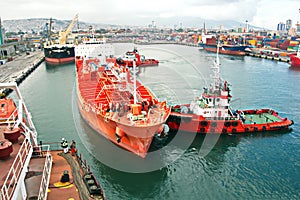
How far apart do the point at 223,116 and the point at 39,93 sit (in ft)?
89.4

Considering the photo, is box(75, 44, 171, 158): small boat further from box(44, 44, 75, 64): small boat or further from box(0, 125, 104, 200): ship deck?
box(44, 44, 75, 64): small boat

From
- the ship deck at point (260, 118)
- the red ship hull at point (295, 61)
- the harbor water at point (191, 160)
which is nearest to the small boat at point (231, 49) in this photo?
the red ship hull at point (295, 61)

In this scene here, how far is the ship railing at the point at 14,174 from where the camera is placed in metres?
6.71

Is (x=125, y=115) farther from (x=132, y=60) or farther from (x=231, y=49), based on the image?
(x=231, y=49)

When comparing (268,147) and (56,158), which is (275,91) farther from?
(56,158)

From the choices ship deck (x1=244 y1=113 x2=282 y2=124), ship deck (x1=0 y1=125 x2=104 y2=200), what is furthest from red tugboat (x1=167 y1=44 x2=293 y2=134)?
ship deck (x1=0 y1=125 x2=104 y2=200)

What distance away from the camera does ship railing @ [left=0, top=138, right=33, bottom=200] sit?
671cm

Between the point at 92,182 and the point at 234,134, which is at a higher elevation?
the point at 92,182

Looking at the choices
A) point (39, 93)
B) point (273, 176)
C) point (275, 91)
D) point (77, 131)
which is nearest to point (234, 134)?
point (273, 176)

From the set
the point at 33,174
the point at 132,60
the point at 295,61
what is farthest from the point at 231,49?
the point at 33,174

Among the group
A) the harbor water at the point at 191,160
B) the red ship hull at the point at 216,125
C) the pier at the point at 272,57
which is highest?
the pier at the point at 272,57

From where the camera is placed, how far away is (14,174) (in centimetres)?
718

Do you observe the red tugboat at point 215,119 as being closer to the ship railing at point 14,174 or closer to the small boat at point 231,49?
the ship railing at point 14,174

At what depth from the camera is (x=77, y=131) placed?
76.7 ft
